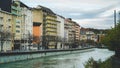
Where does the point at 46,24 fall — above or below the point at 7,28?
above

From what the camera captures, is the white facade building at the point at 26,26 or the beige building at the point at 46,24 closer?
the white facade building at the point at 26,26

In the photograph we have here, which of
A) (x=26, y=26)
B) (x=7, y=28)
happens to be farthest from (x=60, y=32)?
(x=7, y=28)

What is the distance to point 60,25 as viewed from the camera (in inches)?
6294

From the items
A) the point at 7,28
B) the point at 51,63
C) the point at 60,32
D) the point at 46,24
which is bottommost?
the point at 51,63

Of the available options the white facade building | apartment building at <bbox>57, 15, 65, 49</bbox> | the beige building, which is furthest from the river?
apartment building at <bbox>57, 15, 65, 49</bbox>

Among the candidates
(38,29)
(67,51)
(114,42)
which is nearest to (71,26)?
(38,29)

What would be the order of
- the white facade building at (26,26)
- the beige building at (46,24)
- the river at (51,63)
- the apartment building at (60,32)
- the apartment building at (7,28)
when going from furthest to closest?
1. the apartment building at (60,32)
2. the beige building at (46,24)
3. the white facade building at (26,26)
4. the apartment building at (7,28)
5. the river at (51,63)

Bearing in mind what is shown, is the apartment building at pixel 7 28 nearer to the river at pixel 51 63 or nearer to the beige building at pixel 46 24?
the river at pixel 51 63

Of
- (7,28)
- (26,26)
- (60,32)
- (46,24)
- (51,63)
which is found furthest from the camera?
(60,32)

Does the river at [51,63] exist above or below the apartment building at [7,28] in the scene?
below

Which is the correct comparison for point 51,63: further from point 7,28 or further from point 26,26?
point 26,26

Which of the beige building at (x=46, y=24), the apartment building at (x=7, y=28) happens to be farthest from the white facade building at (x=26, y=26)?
the beige building at (x=46, y=24)

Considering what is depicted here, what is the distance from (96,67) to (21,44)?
76701mm

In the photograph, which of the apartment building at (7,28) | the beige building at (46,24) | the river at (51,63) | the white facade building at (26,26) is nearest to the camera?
the river at (51,63)
